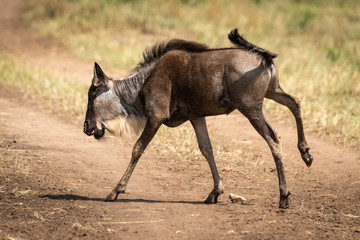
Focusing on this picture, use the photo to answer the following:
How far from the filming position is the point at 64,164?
298 inches

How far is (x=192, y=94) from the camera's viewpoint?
6.25 meters

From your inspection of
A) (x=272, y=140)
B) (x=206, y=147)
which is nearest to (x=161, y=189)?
(x=206, y=147)

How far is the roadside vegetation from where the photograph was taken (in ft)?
35.3

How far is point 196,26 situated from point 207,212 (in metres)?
11.8

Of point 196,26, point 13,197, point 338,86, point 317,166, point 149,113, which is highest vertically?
point 196,26

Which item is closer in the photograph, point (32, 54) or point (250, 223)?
point (250, 223)

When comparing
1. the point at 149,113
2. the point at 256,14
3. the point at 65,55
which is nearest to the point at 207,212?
the point at 149,113

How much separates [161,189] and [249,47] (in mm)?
2045

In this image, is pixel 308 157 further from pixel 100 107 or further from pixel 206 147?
pixel 100 107

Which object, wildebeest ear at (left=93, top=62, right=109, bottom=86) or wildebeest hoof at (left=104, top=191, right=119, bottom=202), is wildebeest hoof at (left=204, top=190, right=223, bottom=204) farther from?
wildebeest ear at (left=93, top=62, right=109, bottom=86)

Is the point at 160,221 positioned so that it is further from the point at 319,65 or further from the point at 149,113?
the point at 319,65

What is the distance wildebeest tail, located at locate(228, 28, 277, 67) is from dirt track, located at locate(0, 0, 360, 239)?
1.59 meters

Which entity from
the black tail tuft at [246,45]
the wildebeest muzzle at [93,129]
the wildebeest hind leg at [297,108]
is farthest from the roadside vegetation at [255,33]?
the wildebeest muzzle at [93,129]

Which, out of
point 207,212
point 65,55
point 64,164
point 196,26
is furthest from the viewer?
point 196,26
